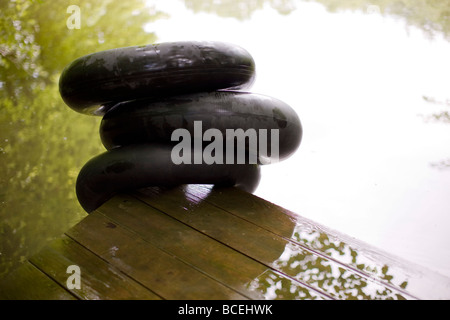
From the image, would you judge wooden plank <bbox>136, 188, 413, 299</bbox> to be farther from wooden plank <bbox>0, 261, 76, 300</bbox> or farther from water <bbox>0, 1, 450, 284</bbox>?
water <bbox>0, 1, 450, 284</bbox>

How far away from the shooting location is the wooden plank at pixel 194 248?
1285 mm

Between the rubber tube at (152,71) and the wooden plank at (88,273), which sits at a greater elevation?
the rubber tube at (152,71)

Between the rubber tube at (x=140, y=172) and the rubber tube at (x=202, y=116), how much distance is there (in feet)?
0.20

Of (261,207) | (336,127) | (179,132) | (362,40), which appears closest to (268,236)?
(261,207)

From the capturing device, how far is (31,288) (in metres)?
1.26

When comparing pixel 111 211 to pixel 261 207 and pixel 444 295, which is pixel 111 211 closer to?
pixel 261 207

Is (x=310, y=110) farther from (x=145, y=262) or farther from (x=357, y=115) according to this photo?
(x=145, y=262)

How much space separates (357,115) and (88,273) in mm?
2224

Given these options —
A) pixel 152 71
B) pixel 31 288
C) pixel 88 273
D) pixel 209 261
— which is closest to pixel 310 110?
pixel 152 71

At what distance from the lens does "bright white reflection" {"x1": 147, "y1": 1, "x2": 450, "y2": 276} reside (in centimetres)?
219

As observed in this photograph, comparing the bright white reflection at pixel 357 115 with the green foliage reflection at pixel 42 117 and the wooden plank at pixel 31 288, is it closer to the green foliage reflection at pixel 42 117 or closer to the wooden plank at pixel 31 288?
the green foliage reflection at pixel 42 117

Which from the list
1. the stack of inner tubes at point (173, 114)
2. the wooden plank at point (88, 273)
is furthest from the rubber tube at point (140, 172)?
the wooden plank at point (88, 273)

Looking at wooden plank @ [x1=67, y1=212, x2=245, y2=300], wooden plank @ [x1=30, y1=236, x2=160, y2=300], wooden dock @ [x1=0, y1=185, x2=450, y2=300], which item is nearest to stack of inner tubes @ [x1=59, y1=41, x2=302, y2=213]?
wooden dock @ [x1=0, y1=185, x2=450, y2=300]

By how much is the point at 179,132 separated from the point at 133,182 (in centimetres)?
24
